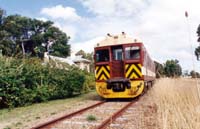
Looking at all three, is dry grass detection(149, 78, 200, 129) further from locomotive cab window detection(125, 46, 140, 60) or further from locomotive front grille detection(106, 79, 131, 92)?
locomotive cab window detection(125, 46, 140, 60)

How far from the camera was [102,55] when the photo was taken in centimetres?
1478

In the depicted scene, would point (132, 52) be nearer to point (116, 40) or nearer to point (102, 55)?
point (116, 40)

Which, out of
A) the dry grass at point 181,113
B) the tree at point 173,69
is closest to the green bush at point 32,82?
the tree at point 173,69

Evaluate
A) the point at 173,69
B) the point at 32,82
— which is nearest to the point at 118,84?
the point at 32,82

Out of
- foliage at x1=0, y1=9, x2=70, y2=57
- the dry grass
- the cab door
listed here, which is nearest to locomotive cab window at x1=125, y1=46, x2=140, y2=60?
A: the cab door

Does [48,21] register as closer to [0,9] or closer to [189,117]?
[0,9]

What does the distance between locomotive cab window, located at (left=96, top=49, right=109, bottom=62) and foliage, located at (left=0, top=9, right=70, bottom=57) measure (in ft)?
157

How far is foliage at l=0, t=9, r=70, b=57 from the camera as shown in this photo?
61062 mm

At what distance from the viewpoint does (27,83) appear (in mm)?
13758

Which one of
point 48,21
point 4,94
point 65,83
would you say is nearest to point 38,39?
point 48,21

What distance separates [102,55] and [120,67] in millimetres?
1100

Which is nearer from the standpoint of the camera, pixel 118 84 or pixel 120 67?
pixel 118 84

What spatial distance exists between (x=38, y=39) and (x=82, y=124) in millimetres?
58044

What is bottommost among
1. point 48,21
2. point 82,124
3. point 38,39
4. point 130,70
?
point 82,124
